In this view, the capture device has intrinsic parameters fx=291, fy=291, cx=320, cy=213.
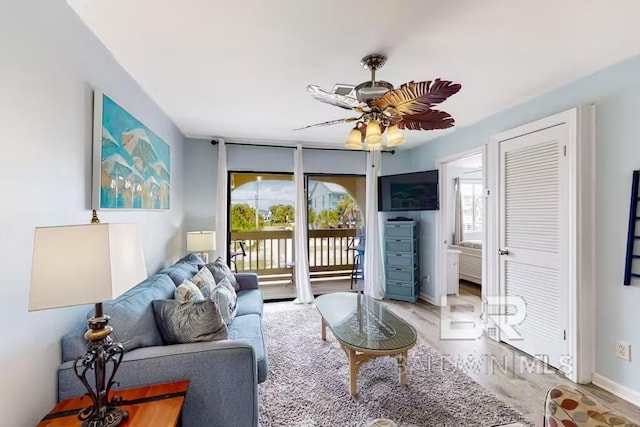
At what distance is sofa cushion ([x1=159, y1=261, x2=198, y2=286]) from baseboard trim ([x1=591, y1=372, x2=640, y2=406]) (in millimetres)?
3486

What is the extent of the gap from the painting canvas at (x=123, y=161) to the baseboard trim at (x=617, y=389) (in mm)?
3837

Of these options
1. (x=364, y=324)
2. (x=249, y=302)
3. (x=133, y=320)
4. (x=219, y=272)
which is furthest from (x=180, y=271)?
(x=364, y=324)

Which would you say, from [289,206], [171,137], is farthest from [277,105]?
[289,206]

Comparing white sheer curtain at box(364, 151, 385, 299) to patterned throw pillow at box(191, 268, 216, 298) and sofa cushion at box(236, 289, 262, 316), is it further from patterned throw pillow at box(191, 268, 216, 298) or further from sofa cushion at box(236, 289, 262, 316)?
patterned throw pillow at box(191, 268, 216, 298)

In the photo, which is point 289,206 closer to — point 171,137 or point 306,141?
point 306,141

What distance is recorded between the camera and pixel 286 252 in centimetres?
545

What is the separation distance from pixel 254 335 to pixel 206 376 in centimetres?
67

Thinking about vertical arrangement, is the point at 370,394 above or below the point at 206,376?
below

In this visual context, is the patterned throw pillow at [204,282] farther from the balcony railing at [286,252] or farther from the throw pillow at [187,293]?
the balcony railing at [286,252]

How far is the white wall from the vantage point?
1144 mm

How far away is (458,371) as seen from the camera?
8.17 ft

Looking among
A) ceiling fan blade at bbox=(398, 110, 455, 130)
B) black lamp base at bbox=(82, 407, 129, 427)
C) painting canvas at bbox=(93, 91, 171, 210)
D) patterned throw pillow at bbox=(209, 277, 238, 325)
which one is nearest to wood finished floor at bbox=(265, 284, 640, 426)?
patterned throw pillow at bbox=(209, 277, 238, 325)

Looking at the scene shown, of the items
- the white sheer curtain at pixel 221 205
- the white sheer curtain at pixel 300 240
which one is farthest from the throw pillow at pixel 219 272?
the white sheer curtain at pixel 300 240

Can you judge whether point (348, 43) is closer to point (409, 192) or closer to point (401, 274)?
point (409, 192)
